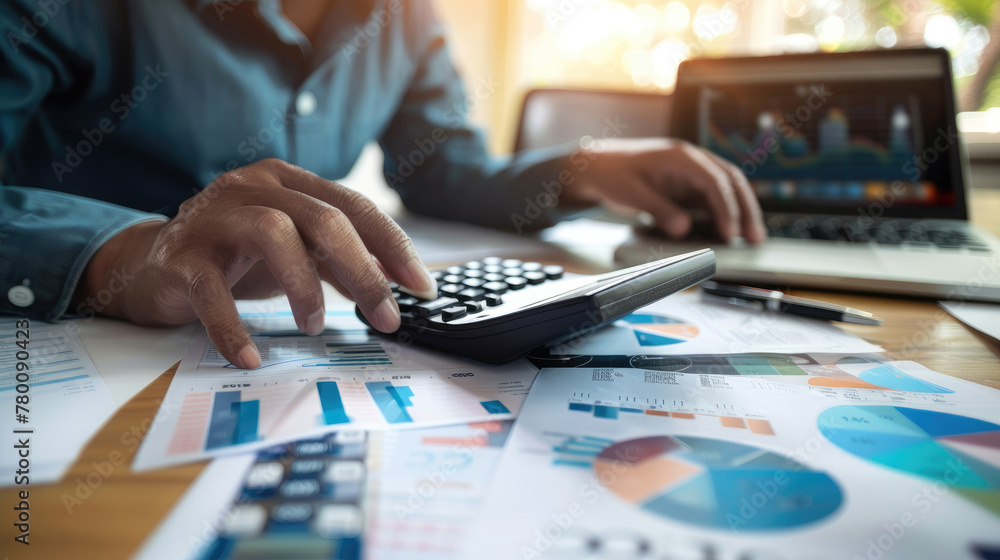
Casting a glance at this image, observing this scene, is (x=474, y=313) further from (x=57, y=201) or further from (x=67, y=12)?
(x=67, y=12)

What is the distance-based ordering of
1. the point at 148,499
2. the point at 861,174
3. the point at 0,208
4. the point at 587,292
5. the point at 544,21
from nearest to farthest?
the point at 148,499
the point at 587,292
the point at 0,208
the point at 861,174
the point at 544,21

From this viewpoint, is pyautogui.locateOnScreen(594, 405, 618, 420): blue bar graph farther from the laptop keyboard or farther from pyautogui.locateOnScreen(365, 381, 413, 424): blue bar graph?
the laptop keyboard

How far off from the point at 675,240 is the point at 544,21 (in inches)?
65.4

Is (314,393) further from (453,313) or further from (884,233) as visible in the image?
(884,233)

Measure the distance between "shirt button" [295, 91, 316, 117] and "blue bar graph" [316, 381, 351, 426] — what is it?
1.79 feet

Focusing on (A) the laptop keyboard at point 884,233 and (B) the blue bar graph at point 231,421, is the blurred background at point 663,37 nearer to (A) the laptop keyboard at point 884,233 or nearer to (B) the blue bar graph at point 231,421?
(A) the laptop keyboard at point 884,233

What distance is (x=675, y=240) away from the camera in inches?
25.5

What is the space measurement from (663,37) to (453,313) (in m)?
1.82

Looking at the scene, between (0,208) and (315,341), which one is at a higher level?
(0,208)

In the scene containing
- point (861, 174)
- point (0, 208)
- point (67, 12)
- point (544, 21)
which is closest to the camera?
point (0, 208)

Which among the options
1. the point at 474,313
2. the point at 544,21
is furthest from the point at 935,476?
the point at 544,21

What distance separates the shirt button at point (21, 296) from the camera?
0.37 m

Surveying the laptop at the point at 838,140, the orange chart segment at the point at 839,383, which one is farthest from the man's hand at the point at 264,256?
the laptop at the point at 838,140

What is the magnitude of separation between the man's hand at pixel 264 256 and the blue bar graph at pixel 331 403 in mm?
51
